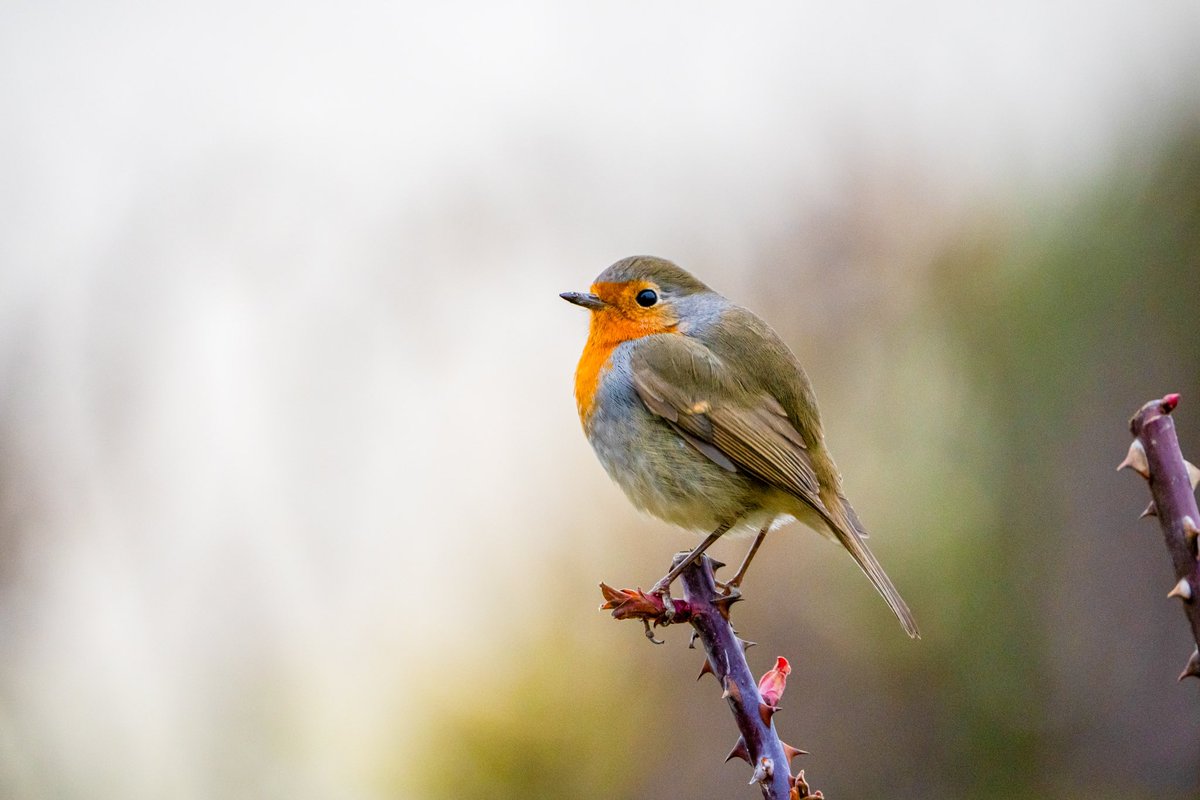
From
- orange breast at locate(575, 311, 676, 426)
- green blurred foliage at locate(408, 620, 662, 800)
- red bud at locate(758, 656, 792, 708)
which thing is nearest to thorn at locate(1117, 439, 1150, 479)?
red bud at locate(758, 656, 792, 708)

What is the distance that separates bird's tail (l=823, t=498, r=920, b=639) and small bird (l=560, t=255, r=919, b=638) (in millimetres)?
14

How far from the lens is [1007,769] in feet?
13.7

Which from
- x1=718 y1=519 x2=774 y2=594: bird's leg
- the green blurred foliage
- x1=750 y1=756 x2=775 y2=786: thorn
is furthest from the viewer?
A: the green blurred foliage

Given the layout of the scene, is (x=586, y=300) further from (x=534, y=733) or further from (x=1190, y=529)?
(x=1190, y=529)

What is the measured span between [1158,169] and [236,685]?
14.2 ft

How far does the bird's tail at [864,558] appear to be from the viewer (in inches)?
95.7

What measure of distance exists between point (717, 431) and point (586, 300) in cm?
60

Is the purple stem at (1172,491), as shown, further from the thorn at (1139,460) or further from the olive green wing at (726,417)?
the olive green wing at (726,417)

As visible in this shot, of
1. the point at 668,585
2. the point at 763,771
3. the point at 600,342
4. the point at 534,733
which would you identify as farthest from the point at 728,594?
the point at 534,733

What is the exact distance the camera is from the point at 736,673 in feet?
6.00

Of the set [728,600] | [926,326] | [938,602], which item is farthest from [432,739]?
[926,326]

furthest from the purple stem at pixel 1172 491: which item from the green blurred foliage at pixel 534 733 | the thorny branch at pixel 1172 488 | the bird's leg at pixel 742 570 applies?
the green blurred foliage at pixel 534 733

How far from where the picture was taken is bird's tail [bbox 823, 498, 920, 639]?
7.97 ft

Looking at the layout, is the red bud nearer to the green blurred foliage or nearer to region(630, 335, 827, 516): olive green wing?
region(630, 335, 827, 516): olive green wing
